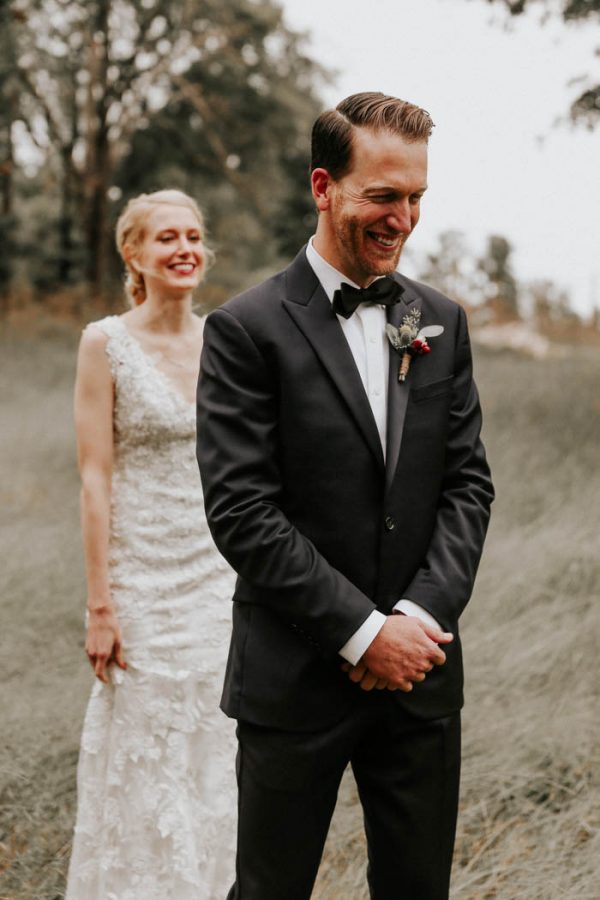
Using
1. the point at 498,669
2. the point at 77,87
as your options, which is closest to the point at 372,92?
the point at 498,669

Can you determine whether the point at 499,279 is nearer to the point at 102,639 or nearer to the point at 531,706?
the point at 531,706

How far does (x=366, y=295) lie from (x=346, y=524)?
49 centimetres

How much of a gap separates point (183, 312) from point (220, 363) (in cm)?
148

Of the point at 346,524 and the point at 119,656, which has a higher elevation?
the point at 346,524

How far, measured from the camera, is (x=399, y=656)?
6.66ft

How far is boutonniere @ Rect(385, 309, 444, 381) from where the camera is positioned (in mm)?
2182

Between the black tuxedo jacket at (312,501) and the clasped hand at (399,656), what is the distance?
0.05m

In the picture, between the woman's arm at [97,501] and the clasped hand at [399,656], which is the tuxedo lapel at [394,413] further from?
the woman's arm at [97,501]

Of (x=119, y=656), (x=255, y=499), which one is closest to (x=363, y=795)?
(x=255, y=499)

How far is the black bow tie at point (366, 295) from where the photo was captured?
85.0 inches

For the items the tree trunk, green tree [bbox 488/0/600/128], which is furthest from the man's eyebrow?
the tree trunk

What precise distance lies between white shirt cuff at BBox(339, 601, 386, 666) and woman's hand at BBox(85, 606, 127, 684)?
1.38 metres

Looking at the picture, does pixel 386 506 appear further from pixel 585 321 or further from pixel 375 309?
pixel 585 321

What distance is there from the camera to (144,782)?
10.6 ft
